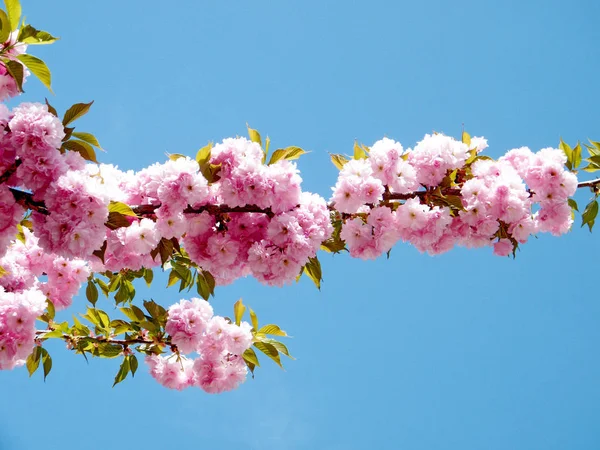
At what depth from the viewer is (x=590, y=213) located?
4.07 metres

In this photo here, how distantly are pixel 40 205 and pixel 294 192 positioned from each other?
48.9 inches

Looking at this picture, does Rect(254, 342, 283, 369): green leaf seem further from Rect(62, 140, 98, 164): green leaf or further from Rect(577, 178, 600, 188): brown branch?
Rect(577, 178, 600, 188): brown branch

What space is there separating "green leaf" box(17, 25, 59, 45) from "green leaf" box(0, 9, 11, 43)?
0.17 feet

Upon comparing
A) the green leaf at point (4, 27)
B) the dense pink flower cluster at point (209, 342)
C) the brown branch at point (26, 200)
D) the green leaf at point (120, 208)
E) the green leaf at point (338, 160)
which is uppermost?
the green leaf at point (338, 160)

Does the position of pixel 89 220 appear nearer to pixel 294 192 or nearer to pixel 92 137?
pixel 92 137

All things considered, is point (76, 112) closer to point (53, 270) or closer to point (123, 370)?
point (53, 270)

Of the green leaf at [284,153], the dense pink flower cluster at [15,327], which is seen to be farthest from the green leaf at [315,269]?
the dense pink flower cluster at [15,327]

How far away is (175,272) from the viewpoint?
4.49 metres

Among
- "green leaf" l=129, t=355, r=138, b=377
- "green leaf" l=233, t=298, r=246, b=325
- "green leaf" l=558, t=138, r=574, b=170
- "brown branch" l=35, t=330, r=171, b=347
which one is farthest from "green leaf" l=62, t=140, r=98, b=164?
"green leaf" l=558, t=138, r=574, b=170

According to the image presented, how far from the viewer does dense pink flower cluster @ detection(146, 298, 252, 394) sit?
4070 millimetres

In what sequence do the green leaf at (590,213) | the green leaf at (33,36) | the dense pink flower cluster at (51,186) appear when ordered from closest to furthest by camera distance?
1. the dense pink flower cluster at (51,186)
2. the green leaf at (33,36)
3. the green leaf at (590,213)

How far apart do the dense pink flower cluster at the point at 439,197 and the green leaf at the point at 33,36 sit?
5.34 feet

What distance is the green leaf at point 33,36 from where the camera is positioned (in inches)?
114

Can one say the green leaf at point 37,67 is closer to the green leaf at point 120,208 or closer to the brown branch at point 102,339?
the green leaf at point 120,208
